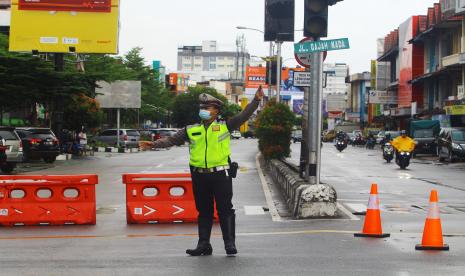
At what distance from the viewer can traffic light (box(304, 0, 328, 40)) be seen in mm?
13414

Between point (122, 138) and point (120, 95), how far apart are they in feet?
17.9

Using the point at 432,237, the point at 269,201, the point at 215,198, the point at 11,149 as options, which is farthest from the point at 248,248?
the point at 11,149

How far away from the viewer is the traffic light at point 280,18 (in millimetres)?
16406

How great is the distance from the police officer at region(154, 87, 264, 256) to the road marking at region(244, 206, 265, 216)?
5674mm

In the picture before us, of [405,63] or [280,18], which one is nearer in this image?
[280,18]

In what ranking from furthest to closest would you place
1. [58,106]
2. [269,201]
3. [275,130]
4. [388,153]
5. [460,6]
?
[460,6]
[58,106]
[388,153]
[275,130]
[269,201]

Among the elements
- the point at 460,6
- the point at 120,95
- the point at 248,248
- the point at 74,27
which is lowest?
the point at 248,248

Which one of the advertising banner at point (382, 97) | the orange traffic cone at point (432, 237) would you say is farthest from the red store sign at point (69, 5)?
the advertising banner at point (382, 97)

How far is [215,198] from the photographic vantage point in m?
9.58

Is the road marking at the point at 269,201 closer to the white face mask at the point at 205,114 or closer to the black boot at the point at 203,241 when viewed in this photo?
the black boot at the point at 203,241

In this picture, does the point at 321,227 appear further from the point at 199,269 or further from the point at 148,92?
the point at 148,92

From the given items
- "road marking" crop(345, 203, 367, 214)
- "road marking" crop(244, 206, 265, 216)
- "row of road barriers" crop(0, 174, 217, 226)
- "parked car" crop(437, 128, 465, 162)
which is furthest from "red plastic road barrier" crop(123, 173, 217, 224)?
"parked car" crop(437, 128, 465, 162)

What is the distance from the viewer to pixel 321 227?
41.1ft

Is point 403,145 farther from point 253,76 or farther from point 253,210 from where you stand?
point 253,76
